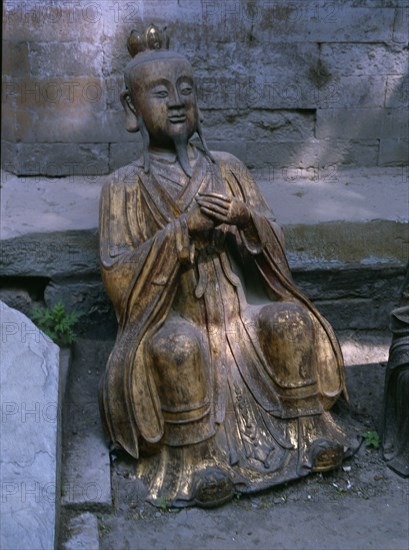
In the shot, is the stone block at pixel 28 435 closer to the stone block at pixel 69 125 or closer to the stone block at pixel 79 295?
the stone block at pixel 79 295

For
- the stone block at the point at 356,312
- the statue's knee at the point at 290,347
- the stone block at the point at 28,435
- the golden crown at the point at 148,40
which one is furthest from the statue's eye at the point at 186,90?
the stone block at the point at 356,312

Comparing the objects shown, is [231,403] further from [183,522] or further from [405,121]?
[405,121]

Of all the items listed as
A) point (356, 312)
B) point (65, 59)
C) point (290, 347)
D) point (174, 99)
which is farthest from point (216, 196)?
point (65, 59)

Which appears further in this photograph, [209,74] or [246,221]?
[209,74]

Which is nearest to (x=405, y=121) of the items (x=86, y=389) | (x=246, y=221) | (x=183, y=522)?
(x=246, y=221)

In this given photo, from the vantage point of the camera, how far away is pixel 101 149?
23.9ft

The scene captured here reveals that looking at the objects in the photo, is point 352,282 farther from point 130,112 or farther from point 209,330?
point 130,112

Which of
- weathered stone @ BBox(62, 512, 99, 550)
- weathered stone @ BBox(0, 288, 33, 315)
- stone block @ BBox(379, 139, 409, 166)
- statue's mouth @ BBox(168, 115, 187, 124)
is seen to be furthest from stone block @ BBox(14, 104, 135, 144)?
weathered stone @ BBox(62, 512, 99, 550)

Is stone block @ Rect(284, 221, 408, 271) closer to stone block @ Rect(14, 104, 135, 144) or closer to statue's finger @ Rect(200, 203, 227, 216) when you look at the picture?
statue's finger @ Rect(200, 203, 227, 216)

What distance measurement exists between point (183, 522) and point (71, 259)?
205 cm

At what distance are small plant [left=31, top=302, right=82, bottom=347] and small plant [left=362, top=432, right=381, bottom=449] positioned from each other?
1.85m

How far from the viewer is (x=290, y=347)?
519 cm

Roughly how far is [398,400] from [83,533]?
172cm

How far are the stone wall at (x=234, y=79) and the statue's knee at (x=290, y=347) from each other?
7.95 feet
